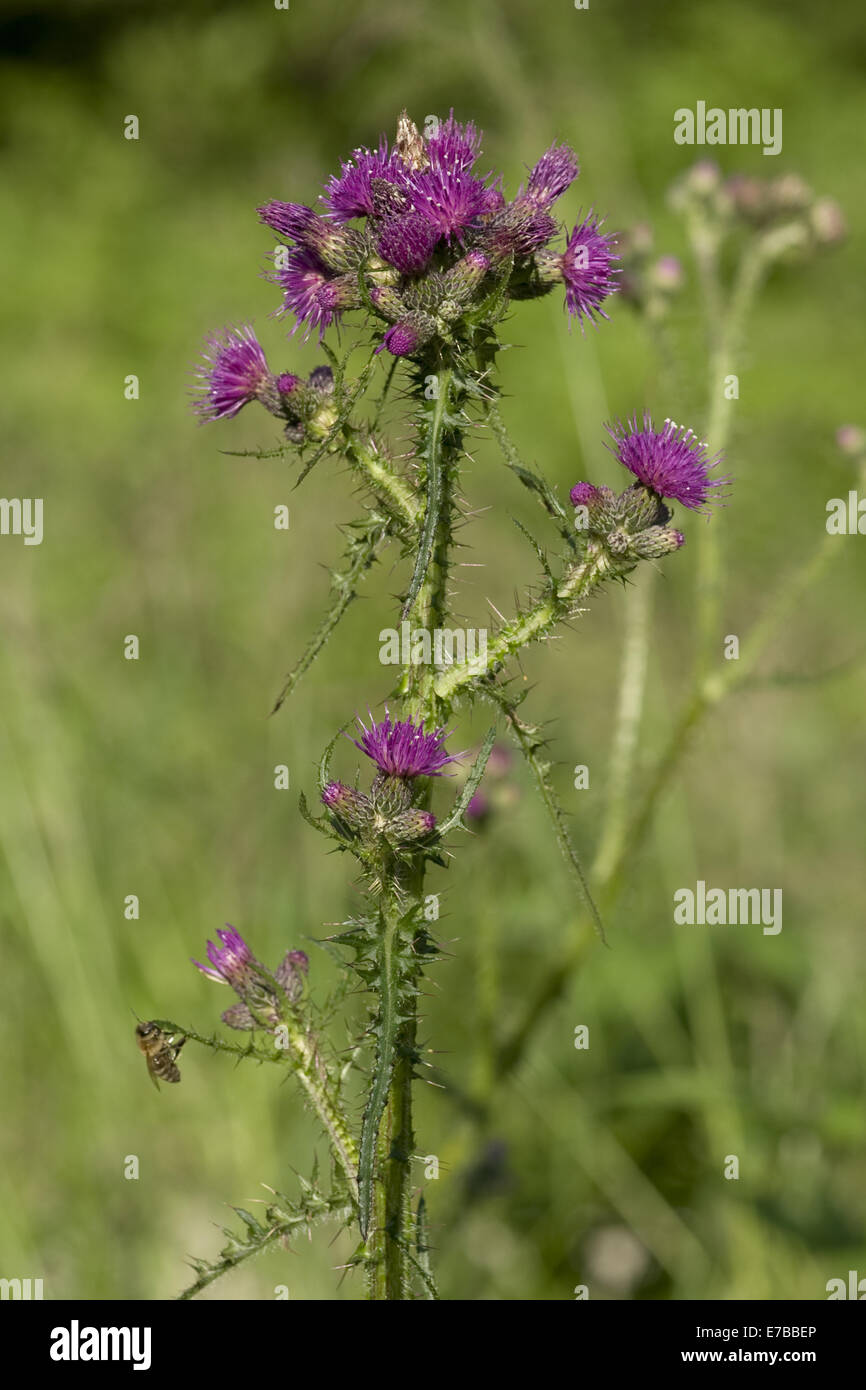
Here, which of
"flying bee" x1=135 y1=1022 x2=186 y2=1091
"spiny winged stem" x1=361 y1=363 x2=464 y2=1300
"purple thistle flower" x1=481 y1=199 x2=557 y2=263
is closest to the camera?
"spiny winged stem" x1=361 y1=363 x2=464 y2=1300

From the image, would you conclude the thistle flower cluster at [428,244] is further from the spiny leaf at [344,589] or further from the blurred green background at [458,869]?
the blurred green background at [458,869]

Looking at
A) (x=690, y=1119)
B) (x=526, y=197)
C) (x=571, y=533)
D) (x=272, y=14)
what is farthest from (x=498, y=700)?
(x=272, y=14)

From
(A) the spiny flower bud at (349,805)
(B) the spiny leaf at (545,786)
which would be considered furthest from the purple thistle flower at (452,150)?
(A) the spiny flower bud at (349,805)

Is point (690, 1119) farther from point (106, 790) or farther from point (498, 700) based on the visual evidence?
point (498, 700)

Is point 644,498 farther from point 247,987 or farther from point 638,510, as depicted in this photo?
point 247,987

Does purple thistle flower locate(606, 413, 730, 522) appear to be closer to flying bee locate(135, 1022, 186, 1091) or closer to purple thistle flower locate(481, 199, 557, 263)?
purple thistle flower locate(481, 199, 557, 263)

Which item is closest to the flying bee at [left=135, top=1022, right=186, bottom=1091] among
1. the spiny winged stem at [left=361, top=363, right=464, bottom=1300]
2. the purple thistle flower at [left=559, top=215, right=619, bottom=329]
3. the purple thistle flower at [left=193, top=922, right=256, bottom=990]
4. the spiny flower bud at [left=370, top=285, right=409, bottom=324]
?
the purple thistle flower at [left=193, top=922, right=256, bottom=990]

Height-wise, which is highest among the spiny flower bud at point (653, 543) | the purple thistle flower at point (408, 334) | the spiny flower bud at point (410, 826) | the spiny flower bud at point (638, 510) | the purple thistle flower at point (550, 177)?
the purple thistle flower at point (550, 177)
